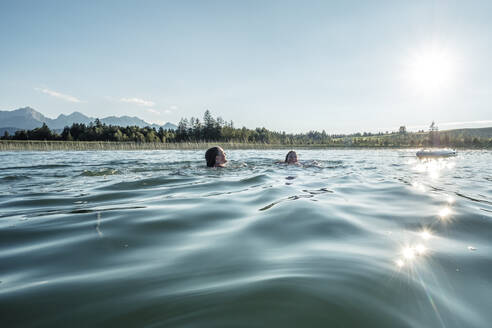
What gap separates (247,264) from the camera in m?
1.95

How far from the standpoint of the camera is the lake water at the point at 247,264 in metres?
1.34

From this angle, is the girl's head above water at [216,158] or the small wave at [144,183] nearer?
the small wave at [144,183]

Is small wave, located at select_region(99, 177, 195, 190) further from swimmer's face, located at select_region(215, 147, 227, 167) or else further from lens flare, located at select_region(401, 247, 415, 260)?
lens flare, located at select_region(401, 247, 415, 260)

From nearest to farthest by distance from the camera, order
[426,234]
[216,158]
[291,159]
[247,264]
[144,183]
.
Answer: [247,264] < [426,234] < [144,183] < [216,158] < [291,159]

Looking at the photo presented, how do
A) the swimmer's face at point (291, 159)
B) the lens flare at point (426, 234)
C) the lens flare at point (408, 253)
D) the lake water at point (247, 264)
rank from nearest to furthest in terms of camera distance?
1. the lake water at point (247, 264)
2. the lens flare at point (408, 253)
3. the lens flare at point (426, 234)
4. the swimmer's face at point (291, 159)

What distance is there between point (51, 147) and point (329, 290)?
33649 millimetres

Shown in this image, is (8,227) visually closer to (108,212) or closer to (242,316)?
(108,212)

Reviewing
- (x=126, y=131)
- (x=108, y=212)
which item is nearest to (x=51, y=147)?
(x=108, y=212)

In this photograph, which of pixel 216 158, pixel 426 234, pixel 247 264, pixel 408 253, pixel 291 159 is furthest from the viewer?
pixel 291 159

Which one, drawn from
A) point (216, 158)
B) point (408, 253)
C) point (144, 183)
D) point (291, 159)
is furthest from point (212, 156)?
point (408, 253)

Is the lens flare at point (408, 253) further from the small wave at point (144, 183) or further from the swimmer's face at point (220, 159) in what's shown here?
the swimmer's face at point (220, 159)

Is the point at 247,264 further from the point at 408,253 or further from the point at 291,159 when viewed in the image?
the point at 291,159

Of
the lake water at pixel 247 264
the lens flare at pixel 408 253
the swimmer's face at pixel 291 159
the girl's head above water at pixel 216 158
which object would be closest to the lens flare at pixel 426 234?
the lake water at pixel 247 264

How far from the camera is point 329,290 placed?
154cm
